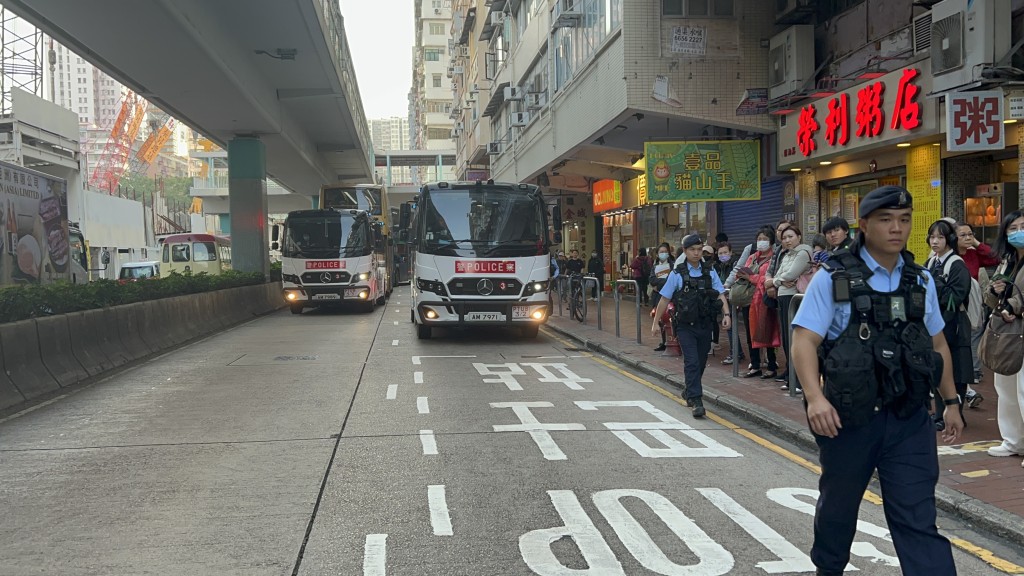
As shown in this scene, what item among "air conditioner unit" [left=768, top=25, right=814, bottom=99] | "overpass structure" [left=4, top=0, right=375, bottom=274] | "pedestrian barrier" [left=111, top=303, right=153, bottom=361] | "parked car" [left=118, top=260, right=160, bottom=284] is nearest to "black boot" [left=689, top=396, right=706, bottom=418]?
"pedestrian barrier" [left=111, top=303, right=153, bottom=361]

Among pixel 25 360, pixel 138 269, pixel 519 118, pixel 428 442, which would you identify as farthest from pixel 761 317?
pixel 138 269

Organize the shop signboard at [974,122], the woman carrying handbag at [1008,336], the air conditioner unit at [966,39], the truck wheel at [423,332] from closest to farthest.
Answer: the woman carrying handbag at [1008,336] < the shop signboard at [974,122] < the air conditioner unit at [966,39] < the truck wheel at [423,332]

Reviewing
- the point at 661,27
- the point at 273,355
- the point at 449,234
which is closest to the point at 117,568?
the point at 273,355

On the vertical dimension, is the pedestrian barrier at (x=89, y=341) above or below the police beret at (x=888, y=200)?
below

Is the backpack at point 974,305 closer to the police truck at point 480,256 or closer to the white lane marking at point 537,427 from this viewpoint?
the white lane marking at point 537,427

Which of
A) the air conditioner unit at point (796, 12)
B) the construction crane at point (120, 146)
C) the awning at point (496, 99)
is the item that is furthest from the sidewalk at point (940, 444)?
the construction crane at point (120, 146)

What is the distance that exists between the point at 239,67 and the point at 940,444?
16647 millimetres

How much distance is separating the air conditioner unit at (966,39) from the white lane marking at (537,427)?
7028mm

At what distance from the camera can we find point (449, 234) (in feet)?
48.3

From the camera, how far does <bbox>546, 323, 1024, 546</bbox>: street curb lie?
15.3 feet

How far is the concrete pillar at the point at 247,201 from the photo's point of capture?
26281 millimetres

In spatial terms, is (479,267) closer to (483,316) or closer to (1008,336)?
(483,316)

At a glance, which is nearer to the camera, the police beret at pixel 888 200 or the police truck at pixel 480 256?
the police beret at pixel 888 200

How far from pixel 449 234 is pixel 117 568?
10.8 meters
